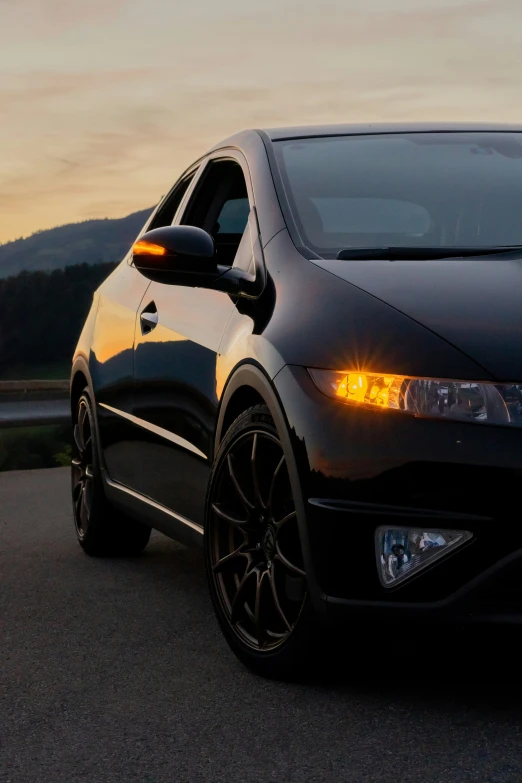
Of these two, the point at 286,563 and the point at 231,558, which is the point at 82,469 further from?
the point at 286,563

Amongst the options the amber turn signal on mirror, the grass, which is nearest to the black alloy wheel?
the amber turn signal on mirror

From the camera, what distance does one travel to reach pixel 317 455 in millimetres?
3490

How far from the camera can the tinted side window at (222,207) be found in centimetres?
504

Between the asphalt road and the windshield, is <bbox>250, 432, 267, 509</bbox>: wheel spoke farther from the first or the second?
the windshield

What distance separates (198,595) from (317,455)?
209 cm

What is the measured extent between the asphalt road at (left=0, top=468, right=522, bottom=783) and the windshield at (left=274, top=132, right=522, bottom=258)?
1.25m

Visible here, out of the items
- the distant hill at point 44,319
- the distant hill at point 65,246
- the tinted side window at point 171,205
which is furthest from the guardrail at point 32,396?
the distant hill at point 65,246

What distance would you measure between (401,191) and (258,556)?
1.35 meters

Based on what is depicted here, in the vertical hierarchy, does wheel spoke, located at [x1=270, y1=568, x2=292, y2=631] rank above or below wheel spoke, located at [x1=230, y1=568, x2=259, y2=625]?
above

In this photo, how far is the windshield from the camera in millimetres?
4355

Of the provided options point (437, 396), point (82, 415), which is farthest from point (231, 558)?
point (82, 415)

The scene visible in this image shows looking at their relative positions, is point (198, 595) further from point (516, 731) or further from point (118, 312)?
point (516, 731)

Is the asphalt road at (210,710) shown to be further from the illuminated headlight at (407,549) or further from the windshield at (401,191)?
the windshield at (401,191)

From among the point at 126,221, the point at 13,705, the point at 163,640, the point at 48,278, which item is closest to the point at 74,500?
the point at 163,640
